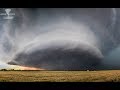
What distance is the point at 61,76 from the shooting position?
3.52 metres

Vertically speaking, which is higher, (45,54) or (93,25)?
(93,25)

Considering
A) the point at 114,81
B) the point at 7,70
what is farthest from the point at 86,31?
the point at 7,70

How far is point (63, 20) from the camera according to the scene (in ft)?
11.7

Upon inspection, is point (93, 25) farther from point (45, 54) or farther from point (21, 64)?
point (21, 64)

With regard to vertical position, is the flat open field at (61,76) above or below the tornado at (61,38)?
below

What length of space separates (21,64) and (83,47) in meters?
0.94

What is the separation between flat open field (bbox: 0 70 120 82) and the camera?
350cm

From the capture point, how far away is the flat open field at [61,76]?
11.5 ft

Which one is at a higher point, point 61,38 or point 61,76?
point 61,38

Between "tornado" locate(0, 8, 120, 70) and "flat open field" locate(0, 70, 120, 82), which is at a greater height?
"tornado" locate(0, 8, 120, 70)
